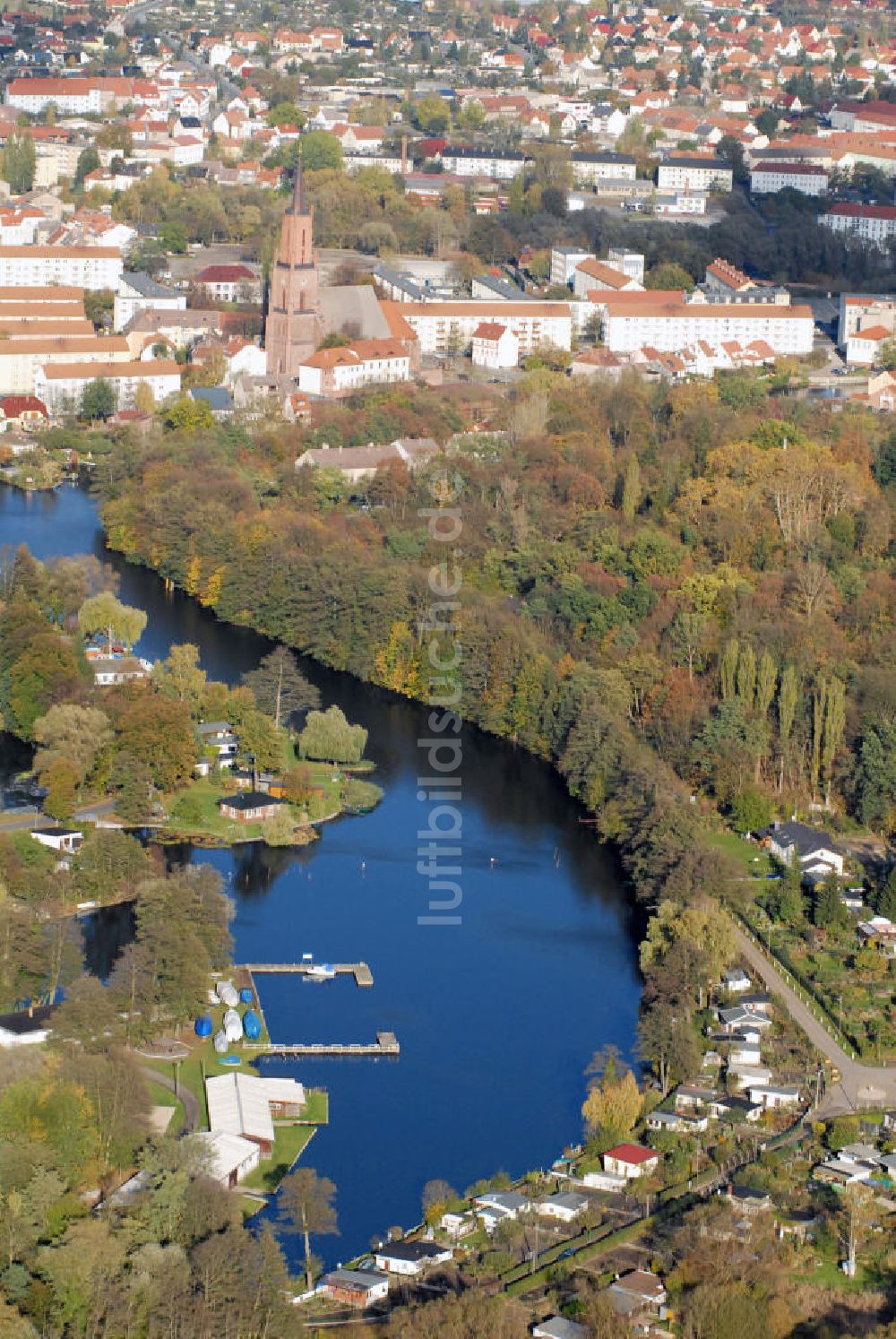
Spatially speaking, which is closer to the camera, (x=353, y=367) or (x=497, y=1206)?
(x=497, y=1206)

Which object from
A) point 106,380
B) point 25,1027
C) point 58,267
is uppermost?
point 25,1027

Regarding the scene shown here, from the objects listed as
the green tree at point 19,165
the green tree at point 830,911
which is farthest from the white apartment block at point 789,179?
the green tree at point 830,911

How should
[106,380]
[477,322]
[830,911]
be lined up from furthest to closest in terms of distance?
1. [477,322]
2. [106,380]
3. [830,911]

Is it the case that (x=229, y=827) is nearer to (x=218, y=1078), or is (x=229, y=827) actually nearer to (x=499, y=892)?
(x=499, y=892)

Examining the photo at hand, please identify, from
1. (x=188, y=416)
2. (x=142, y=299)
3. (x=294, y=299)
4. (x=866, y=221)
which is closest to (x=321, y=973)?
(x=188, y=416)

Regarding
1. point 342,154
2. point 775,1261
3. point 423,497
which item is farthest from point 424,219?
point 775,1261

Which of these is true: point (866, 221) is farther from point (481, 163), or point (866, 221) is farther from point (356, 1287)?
point (356, 1287)

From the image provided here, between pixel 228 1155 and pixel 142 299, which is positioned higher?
pixel 228 1155

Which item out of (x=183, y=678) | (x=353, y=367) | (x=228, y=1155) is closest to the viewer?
(x=228, y=1155)
